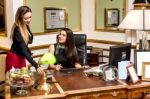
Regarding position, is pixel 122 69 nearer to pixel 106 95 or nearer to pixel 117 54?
pixel 117 54

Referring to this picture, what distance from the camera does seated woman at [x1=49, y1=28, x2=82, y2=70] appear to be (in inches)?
143

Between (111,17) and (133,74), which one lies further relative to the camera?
(111,17)

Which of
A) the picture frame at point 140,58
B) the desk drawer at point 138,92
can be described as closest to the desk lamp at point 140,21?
the picture frame at point 140,58

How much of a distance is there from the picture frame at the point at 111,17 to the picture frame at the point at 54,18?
0.77 meters

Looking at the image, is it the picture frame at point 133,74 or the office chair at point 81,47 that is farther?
the office chair at point 81,47

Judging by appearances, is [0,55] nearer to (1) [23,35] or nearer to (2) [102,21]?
(1) [23,35]

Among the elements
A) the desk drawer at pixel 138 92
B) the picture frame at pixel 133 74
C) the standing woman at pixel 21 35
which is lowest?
the desk drawer at pixel 138 92

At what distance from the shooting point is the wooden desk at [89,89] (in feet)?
8.13

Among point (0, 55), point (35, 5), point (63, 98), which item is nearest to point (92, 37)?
point (35, 5)

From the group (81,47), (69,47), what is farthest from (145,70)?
(81,47)

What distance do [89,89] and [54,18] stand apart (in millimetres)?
2475

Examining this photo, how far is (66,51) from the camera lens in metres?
3.66

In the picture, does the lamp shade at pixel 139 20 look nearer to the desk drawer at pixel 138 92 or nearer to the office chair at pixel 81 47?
the office chair at pixel 81 47

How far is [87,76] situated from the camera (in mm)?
3051
